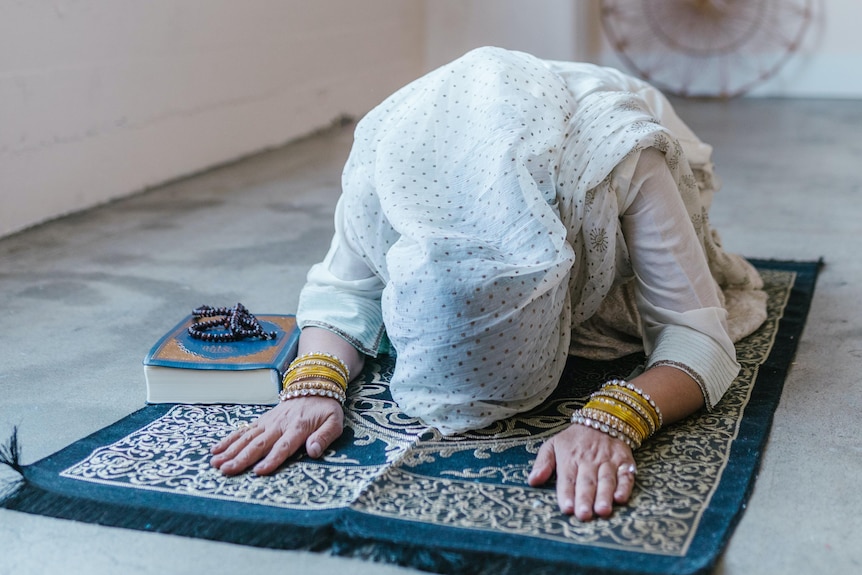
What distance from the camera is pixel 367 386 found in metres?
1.74

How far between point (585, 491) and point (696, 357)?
35cm

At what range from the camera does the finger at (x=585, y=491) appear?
1.25 metres

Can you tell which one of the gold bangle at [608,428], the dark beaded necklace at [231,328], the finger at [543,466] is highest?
the gold bangle at [608,428]

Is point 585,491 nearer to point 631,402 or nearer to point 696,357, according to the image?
point 631,402

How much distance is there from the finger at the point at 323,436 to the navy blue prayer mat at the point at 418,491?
2 centimetres

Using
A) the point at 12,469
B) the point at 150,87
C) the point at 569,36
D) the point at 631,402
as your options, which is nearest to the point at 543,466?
the point at 631,402

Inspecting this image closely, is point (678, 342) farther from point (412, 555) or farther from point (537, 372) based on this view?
point (412, 555)

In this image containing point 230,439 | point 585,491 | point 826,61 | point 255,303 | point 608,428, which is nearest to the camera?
point 585,491

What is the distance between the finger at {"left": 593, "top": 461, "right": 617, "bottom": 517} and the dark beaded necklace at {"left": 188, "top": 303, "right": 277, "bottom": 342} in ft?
2.25

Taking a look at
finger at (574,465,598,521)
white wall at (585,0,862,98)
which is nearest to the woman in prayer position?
finger at (574,465,598,521)

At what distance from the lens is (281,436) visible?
146 centimetres

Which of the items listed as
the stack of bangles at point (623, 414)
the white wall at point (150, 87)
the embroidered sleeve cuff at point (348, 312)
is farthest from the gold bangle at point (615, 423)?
the white wall at point (150, 87)

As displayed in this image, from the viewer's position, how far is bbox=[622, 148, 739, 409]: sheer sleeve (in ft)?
4.98

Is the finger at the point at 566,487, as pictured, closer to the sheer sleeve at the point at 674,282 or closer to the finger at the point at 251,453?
the sheer sleeve at the point at 674,282
